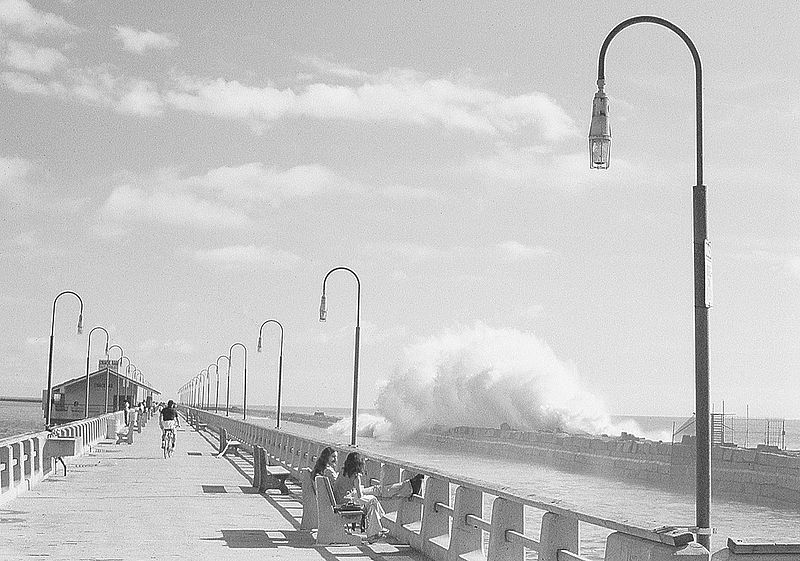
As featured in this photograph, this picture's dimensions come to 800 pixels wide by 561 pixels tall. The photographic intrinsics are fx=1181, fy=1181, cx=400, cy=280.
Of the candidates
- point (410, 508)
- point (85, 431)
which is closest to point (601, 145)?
point (410, 508)

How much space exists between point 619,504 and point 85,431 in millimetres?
26721

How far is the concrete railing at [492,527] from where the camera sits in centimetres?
813

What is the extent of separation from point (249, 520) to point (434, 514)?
17.9ft

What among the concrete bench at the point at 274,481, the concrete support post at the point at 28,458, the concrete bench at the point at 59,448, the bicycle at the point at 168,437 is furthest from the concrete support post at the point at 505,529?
the bicycle at the point at 168,437

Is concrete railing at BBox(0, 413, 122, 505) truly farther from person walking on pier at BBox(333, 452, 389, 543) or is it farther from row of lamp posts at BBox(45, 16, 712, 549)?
row of lamp posts at BBox(45, 16, 712, 549)

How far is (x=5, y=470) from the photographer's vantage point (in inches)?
882

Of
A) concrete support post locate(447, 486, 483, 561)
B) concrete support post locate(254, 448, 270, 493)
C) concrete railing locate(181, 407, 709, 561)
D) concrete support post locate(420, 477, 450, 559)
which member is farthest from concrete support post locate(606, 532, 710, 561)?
concrete support post locate(254, 448, 270, 493)

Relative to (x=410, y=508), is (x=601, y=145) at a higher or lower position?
higher

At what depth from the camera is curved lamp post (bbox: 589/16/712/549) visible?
10995 millimetres

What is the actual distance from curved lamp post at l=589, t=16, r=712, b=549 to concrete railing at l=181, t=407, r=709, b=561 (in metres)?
1.05

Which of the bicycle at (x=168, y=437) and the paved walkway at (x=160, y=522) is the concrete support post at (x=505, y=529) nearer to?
the paved walkway at (x=160, y=522)

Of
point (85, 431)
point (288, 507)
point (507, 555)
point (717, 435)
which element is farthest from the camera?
point (717, 435)

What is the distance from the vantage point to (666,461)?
7838cm

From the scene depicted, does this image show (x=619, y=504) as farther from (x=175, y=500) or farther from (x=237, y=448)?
(x=175, y=500)
